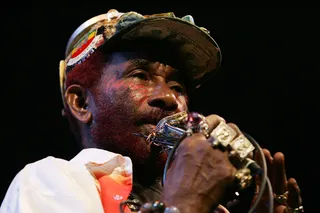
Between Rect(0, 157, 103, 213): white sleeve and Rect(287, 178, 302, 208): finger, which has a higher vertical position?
Rect(0, 157, 103, 213): white sleeve

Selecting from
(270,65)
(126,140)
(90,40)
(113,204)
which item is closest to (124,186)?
(113,204)

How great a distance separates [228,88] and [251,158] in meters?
2.13

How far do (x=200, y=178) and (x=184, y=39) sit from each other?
3.81ft

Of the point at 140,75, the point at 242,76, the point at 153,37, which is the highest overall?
the point at 153,37

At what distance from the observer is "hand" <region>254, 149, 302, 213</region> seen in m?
2.03

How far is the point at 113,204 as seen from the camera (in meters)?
2.02

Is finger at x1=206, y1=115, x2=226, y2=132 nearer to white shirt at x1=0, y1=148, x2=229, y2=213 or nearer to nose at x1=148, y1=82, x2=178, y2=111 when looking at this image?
white shirt at x1=0, y1=148, x2=229, y2=213

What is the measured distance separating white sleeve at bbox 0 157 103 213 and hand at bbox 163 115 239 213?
11.1 inches

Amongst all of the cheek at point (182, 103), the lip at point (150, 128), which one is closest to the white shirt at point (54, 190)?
the lip at point (150, 128)

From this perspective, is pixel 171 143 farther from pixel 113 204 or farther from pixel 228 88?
pixel 228 88

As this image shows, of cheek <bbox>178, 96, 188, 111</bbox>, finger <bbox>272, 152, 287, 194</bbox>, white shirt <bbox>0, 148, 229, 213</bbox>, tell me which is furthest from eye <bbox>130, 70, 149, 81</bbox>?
finger <bbox>272, 152, 287, 194</bbox>

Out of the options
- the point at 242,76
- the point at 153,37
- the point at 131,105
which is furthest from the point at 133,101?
the point at 242,76

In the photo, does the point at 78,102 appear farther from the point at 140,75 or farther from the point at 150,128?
the point at 150,128

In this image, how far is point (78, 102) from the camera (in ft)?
8.87
